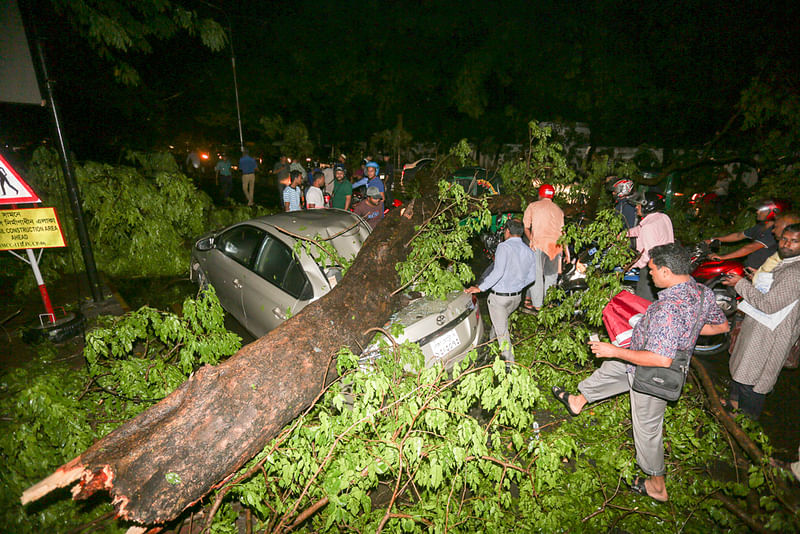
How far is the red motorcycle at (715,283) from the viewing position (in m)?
5.00

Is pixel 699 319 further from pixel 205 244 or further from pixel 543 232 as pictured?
pixel 205 244

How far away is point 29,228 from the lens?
4.39 meters

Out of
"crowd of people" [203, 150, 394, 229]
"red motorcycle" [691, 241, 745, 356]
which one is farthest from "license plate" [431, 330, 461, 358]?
"red motorcycle" [691, 241, 745, 356]

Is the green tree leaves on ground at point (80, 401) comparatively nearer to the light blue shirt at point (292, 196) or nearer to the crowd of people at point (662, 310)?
the crowd of people at point (662, 310)

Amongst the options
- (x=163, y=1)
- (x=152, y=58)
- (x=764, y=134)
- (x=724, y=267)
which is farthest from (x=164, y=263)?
(x=764, y=134)

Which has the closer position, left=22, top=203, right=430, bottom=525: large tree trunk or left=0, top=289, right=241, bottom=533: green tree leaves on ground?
left=22, top=203, right=430, bottom=525: large tree trunk

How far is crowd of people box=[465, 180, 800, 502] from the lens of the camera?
2760mm

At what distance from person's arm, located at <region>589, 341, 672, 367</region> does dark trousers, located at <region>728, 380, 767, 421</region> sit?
6.41ft

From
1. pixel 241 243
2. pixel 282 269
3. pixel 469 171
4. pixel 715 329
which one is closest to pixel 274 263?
pixel 282 269

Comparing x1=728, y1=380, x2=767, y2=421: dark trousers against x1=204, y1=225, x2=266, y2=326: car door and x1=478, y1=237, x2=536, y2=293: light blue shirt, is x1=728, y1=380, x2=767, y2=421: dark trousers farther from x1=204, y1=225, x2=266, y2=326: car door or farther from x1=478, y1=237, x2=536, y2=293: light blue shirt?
x1=204, y1=225, x2=266, y2=326: car door

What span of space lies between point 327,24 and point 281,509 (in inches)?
867

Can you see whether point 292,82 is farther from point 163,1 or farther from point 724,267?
point 724,267

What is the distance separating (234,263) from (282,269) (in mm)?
1054

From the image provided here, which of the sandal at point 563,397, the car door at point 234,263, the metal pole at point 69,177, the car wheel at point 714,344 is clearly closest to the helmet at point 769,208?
the car wheel at point 714,344
